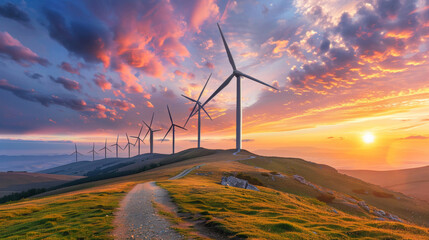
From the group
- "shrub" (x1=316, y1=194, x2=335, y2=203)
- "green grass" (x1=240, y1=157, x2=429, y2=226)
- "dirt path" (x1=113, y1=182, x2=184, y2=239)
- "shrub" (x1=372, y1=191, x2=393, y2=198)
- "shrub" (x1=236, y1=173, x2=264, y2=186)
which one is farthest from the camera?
"shrub" (x1=372, y1=191, x2=393, y2=198)

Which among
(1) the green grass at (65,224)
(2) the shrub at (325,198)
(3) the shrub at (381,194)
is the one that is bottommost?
(3) the shrub at (381,194)

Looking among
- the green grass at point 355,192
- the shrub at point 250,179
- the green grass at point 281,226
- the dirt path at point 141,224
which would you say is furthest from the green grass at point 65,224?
the green grass at point 355,192

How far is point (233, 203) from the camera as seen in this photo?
2862 centimetres

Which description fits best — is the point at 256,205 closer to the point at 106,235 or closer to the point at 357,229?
the point at 357,229

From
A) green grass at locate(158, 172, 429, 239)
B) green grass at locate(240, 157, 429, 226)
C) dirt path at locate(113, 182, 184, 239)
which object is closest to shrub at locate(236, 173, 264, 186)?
green grass at locate(240, 157, 429, 226)

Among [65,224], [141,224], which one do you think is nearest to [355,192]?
[141,224]

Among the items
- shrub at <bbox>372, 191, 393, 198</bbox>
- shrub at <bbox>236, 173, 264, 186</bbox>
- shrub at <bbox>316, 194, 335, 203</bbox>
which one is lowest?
shrub at <bbox>372, 191, 393, 198</bbox>

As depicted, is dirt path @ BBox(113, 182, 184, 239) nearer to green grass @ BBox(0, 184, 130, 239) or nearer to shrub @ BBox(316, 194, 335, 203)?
green grass @ BBox(0, 184, 130, 239)

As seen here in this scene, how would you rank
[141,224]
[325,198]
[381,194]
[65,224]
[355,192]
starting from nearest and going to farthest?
[141,224] < [65,224] < [325,198] < [355,192] < [381,194]

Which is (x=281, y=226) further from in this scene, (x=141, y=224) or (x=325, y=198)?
(x=325, y=198)

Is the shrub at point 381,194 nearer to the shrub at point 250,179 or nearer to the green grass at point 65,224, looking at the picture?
the shrub at point 250,179

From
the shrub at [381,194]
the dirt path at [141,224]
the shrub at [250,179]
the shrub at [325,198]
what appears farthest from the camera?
the shrub at [381,194]

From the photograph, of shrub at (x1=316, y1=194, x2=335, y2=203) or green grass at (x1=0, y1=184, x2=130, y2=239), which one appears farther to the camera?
shrub at (x1=316, y1=194, x2=335, y2=203)

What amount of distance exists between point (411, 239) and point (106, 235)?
77.7 ft
